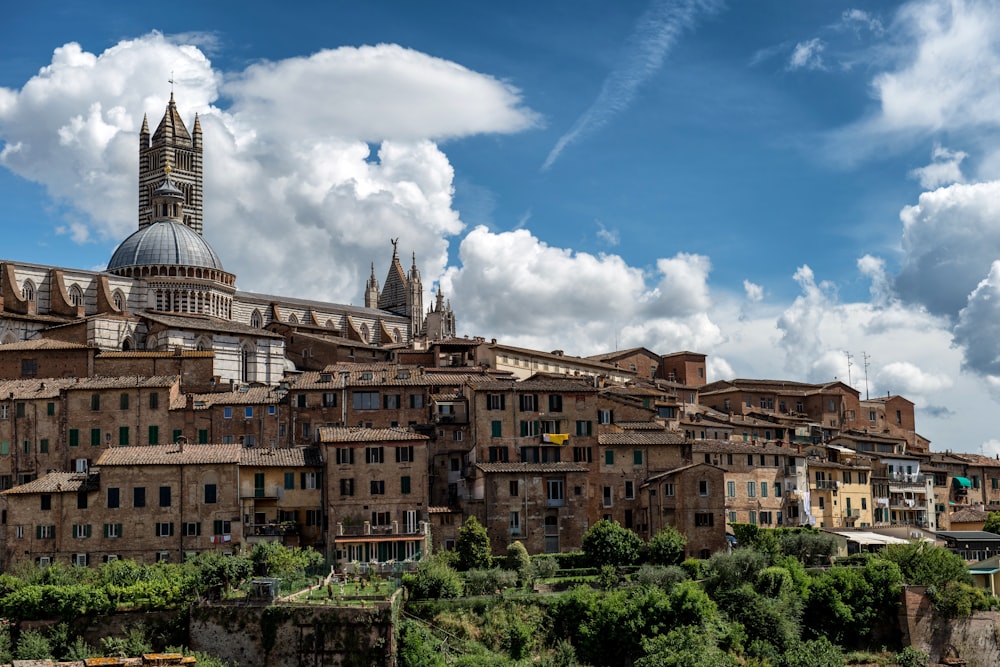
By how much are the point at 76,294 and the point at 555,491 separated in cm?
5303

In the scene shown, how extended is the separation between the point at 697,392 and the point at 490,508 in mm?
37233

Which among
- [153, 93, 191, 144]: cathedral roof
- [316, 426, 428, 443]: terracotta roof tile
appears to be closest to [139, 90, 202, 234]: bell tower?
[153, 93, 191, 144]: cathedral roof

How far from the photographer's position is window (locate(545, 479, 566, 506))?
59.8 meters

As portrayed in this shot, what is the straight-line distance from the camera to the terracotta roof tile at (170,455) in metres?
55.6

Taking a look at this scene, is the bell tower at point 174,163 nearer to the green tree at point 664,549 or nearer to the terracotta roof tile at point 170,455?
the terracotta roof tile at point 170,455

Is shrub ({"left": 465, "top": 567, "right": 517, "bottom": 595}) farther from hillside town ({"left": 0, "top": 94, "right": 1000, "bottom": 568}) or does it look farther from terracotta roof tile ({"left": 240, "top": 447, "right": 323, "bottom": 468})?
terracotta roof tile ({"left": 240, "top": 447, "right": 323, "bottom": 468})

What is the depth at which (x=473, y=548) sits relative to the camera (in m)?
54.5

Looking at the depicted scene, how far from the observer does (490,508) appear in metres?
58.5

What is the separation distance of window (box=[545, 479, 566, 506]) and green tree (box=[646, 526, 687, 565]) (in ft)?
15.4

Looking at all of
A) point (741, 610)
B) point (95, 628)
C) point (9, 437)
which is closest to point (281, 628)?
point (95, 628)

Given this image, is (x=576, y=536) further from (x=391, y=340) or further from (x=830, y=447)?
(x=391, y=340)

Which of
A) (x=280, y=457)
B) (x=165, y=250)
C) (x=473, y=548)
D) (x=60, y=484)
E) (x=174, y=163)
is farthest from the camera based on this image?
(x=174, y=163)

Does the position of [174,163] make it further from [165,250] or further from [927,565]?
[927,565]

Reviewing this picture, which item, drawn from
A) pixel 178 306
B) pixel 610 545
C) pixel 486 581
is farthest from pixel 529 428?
pixel 178 306
